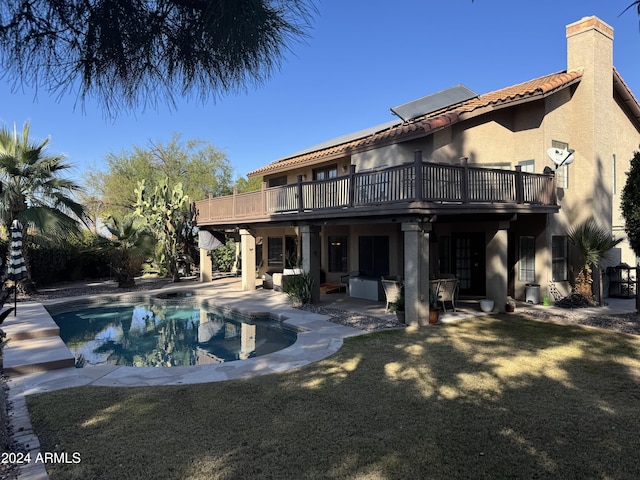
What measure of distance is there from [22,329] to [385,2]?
10.8m

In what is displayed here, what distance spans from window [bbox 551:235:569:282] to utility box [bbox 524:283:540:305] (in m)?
0.64

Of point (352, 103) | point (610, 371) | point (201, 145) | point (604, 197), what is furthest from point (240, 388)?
point (201, 145)

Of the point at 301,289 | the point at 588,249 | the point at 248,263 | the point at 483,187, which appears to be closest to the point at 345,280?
the point at 301,289

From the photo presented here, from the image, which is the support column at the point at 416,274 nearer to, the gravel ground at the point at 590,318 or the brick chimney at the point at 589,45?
the gravel ground at the point at 590,318

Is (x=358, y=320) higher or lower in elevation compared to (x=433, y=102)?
lower

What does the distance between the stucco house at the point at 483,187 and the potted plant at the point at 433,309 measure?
31cm

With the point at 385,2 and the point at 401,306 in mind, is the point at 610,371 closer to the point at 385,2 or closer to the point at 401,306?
the point at 401,306

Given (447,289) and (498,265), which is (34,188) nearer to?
(447,289)

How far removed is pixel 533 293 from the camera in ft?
44.4

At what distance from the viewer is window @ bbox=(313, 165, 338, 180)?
698 inches

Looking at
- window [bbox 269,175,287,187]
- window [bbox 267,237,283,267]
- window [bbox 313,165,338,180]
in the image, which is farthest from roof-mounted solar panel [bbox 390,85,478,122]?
window [bbox 267,237,283,267]

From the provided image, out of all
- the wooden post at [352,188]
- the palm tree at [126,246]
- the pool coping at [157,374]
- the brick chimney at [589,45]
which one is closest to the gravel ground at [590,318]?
the pool coping at [157,374]

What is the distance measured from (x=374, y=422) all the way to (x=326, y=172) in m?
14.1

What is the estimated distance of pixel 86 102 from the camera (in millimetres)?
3688
